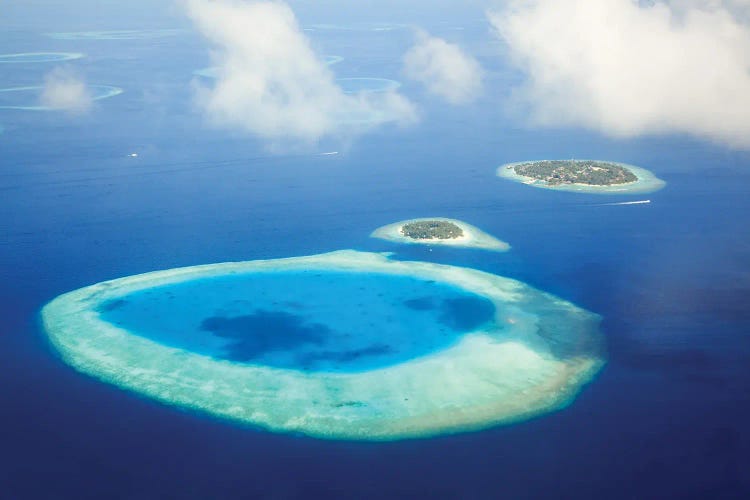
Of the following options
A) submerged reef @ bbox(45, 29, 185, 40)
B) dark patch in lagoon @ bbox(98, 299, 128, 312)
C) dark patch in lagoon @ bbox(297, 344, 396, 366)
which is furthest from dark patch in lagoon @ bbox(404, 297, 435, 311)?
submerged reef @ bbox(45, 29, 185, 40)

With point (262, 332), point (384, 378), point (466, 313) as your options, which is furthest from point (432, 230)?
point (384, 378)

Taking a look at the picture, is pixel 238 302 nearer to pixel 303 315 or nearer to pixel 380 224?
pixel 303 315

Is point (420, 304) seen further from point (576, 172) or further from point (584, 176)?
point (576, 172)

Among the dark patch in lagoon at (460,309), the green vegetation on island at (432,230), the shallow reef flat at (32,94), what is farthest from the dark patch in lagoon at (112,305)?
the shallow reef flat at (32,94)

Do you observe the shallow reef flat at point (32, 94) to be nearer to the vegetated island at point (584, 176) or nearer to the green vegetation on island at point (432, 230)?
the vegetated island at point (584, 176)

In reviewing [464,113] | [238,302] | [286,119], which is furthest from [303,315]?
[464,113]

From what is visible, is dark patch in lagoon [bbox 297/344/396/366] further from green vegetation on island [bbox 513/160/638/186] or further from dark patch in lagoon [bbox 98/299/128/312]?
green vegetation on island [bbox 513/160/638/186]
